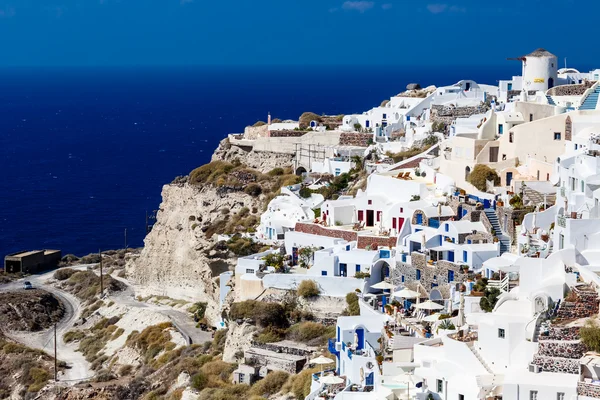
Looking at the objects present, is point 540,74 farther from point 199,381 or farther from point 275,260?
point 199,381

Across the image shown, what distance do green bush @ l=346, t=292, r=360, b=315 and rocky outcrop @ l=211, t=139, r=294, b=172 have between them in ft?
73.4

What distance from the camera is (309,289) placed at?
40.1 meters

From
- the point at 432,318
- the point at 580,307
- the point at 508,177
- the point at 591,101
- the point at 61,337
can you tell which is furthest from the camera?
the point at 61,337

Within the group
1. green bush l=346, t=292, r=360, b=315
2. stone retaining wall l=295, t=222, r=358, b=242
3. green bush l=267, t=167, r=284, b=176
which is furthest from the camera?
green bush l=267, t=167, r=284, b=176

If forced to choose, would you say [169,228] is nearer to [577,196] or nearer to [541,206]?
[541,206]

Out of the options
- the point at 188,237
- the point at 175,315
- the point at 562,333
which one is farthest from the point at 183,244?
the point at 562,333

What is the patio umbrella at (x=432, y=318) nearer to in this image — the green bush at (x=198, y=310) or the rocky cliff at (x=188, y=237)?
the green bush at (x=198, y=310)

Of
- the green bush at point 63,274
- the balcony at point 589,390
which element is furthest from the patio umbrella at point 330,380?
the green bush at point 63,274

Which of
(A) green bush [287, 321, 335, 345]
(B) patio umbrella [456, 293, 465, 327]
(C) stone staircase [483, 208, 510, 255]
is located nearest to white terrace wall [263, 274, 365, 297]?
(A) green bush [287, 321, 335, 345]

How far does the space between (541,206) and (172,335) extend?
16573 mm

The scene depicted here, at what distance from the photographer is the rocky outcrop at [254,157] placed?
61.3m

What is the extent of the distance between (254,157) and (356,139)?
20.4 feet

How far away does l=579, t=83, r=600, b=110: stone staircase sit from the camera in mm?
43906

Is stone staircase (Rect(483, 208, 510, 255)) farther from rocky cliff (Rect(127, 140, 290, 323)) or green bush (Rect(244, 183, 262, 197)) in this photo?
green bush (Rect(244, 183, 262, 197))
